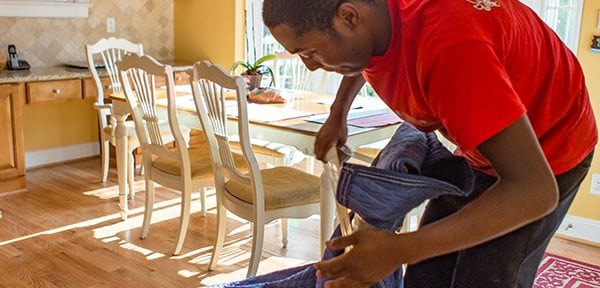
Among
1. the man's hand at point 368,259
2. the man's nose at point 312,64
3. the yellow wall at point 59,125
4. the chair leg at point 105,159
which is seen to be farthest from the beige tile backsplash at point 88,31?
Answer: the man's hand at point 368,259

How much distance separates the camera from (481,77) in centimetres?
86

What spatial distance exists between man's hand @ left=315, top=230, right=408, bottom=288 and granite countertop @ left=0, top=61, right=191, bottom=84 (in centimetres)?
340

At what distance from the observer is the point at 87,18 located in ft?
15.4

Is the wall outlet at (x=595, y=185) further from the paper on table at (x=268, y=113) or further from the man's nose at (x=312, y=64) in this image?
A: the man's nose at (x=312, y=64)

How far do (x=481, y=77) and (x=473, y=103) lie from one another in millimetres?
38

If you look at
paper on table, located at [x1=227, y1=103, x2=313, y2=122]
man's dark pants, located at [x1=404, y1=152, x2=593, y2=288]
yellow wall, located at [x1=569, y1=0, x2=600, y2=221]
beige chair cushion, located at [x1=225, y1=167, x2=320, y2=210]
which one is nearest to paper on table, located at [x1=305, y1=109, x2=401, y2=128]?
paper on table, located at [x1=227, y1=103, x2=313, y2=122]

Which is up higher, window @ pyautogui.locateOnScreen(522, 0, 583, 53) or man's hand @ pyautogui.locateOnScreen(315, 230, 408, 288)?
window @ pyautogui.locateOnScreen(522, 0, 583, 53)

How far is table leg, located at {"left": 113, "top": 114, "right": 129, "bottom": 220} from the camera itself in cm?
336

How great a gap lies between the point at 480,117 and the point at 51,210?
331 centimetres

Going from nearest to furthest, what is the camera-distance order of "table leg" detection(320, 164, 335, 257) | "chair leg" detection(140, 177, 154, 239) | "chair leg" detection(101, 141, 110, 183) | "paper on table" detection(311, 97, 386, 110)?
1. "table leg" detection(320, 164, 335, 257)
2. "paper on table" detection(311, 97, 386, 110)
3. "chair leg" detection(140, 177, 154, 239)
4. "chair leg" detection(101, 141, 110, 183)

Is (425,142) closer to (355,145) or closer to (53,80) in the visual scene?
(355,145)

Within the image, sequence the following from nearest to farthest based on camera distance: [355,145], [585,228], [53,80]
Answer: [355,145] → [585,228] → [53,80]

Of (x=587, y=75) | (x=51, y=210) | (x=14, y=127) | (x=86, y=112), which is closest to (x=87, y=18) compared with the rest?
(x=86, y=112)

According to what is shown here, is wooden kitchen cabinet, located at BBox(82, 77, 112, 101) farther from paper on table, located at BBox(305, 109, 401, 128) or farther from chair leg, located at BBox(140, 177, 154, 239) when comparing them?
paper on table, located at BBox(305, 109, 401, 128)
